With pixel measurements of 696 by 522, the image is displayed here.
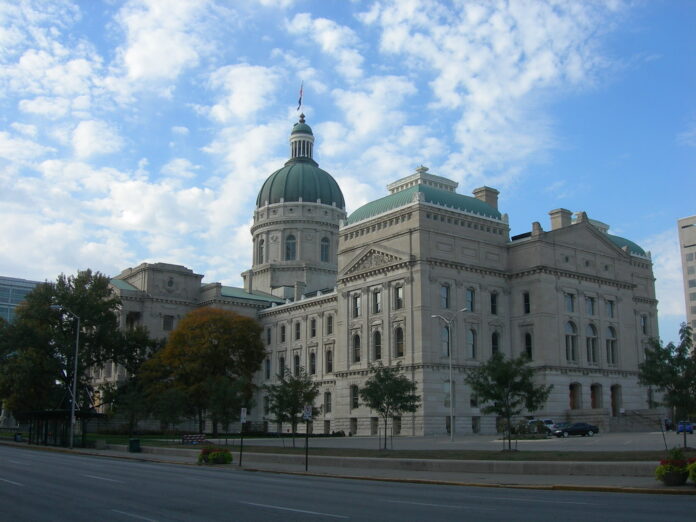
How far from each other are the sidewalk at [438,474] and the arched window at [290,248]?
71.4 metres

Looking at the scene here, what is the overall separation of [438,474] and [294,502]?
11785 millimetres

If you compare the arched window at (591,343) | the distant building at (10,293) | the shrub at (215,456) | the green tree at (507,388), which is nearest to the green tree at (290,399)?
the shrub at (215,456)

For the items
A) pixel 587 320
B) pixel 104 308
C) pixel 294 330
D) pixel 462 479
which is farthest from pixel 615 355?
pixel 462 479

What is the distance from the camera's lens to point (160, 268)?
326ft

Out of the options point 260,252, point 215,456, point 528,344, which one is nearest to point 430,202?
point 528,344

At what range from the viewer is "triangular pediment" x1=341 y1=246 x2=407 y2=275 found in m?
75.3

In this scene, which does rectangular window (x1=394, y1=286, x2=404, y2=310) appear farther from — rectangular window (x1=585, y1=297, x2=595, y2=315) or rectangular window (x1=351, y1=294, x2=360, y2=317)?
rectangular window (x1=585, y1=297, x2=595, y2=315)

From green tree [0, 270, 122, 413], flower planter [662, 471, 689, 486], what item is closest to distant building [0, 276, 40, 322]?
green tree [0, 270, 122, 413]

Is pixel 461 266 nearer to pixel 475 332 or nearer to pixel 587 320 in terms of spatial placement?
pixel 475 332

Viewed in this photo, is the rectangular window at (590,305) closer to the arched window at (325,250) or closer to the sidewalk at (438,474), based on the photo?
the arched window at (325,250)

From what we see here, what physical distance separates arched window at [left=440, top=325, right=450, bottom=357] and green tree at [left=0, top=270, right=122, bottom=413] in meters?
35.0

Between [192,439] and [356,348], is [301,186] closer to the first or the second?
[356,348]

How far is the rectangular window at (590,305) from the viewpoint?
80375 millimetres

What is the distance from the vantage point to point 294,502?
1878 cm
